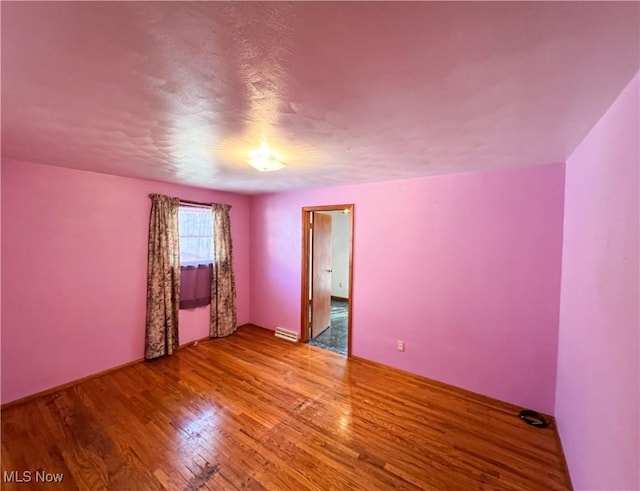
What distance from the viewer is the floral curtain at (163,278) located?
3.29 meters

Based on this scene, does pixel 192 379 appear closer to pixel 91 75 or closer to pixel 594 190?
pixel 91 75

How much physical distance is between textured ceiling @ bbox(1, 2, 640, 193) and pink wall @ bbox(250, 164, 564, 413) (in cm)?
63

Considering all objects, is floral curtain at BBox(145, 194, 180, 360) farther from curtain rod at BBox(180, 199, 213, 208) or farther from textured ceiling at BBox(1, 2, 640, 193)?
textured ceiling at BBox(1, 2, 640, 193)

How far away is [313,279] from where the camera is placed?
4.09 metres

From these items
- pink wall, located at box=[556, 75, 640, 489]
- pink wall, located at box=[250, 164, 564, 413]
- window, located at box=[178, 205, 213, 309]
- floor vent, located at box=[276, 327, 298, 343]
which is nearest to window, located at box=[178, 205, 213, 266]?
window, located at box=[178, 205, 213, 309]

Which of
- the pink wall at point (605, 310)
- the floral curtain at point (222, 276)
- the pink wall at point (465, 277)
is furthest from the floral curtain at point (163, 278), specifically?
the pink wall at point (605, 310)

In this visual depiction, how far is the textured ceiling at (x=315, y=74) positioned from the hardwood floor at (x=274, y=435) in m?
2.18

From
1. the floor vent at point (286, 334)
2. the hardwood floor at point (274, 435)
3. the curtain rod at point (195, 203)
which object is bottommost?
the hardwood floor at point (274, 435)

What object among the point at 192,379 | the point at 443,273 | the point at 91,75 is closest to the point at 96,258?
the point at 192,379

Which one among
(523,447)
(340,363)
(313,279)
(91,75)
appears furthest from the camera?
(313,279)

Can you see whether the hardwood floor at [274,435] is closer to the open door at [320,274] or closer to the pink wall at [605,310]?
the pink wall at [605,310]

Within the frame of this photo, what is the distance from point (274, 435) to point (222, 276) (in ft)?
8.04

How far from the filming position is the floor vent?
13.2ft

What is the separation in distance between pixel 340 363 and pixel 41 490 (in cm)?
256
